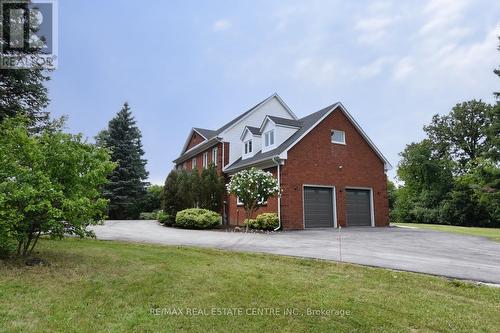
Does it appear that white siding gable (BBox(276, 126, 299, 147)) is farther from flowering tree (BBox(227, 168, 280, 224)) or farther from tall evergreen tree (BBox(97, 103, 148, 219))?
tall evergreen tree (BBox(97, 103, 148, 219))

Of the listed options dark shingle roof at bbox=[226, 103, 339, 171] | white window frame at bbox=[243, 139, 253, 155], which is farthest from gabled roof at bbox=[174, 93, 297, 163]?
dark shingle roof at bbox=[226, 103, 339, 171]

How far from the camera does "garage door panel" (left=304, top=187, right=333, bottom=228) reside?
19.9 metres

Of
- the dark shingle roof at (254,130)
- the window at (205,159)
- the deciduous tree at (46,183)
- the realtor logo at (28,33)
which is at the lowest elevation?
the deciduous tree at (46,183)

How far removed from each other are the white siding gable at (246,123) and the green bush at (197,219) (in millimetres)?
5941

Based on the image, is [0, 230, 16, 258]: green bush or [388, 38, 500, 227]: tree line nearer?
[0, 230, 16, 258]: green bush

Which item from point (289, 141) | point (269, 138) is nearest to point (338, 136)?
point (289, 141)

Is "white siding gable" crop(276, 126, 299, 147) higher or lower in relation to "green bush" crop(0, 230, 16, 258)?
higher

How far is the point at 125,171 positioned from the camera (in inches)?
1380

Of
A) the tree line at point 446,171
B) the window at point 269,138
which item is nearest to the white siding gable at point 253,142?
the window at point 269,138

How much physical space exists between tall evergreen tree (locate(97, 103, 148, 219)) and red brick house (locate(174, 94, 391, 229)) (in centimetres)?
1418

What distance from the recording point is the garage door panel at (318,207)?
1991 cm

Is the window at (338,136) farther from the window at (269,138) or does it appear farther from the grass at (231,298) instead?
the grass at (231,298)

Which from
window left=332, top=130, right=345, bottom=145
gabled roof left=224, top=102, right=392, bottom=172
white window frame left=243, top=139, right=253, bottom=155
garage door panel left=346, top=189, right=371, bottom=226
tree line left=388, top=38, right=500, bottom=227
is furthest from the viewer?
tree line left=388, top=38, right=500, bottom=227

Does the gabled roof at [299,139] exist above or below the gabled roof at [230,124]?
below
